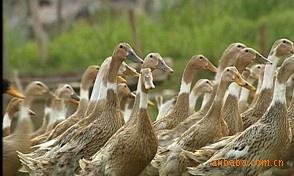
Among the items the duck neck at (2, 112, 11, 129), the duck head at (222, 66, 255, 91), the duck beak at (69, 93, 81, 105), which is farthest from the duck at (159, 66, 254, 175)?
the duck beak at (69, 93, 81, 105)

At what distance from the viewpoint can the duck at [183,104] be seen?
741 centimetres

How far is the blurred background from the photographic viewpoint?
52.5ft

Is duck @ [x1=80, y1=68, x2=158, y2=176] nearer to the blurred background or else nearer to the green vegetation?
the blurred background

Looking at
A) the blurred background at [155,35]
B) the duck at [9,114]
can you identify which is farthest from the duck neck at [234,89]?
the blurred background at [155,35]

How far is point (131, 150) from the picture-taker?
625 cm

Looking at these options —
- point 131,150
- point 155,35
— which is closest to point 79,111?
point 131,150

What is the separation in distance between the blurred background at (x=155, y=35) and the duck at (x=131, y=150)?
26.3ft

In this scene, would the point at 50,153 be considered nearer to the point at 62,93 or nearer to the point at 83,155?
the point at 83,155

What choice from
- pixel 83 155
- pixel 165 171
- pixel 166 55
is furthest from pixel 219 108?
pixel 166 55

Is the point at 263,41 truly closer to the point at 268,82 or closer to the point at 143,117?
the point at 268,82

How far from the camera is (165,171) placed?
6.56 m

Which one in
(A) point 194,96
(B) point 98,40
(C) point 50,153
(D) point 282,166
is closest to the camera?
(D) point 282,166

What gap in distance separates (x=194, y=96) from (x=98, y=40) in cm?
971

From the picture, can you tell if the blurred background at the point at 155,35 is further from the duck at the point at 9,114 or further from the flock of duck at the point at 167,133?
the flock of duck at the point at 167,133
